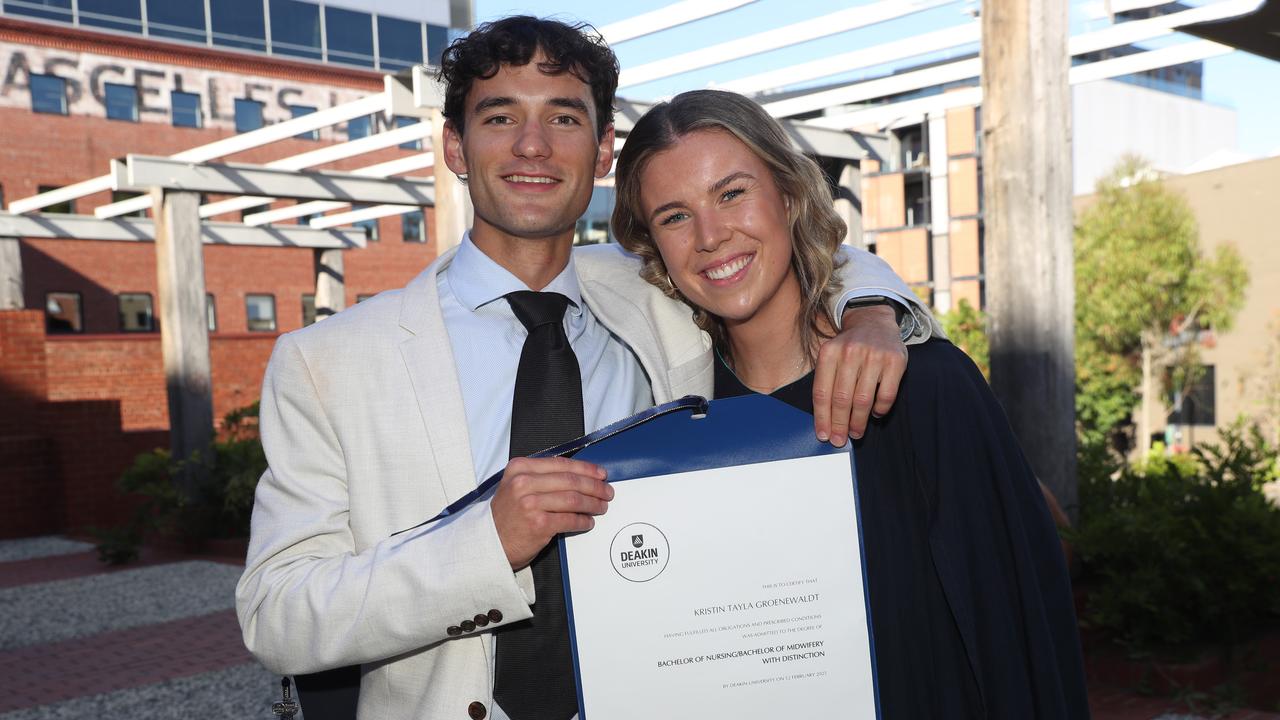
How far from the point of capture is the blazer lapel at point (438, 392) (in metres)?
1.81

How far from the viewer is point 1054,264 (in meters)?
5.07

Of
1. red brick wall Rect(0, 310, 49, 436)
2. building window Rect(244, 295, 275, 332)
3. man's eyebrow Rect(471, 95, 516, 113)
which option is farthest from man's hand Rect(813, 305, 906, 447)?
building window Rect(244, 295, 275, 332)

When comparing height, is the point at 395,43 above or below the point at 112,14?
above

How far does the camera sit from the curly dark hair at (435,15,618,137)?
2131 millimetres

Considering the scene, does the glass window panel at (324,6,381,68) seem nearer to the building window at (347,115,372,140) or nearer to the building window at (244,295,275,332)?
the building window at (347,115,372,140)

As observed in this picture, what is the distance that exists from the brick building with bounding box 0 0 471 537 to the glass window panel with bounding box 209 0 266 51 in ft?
0.15

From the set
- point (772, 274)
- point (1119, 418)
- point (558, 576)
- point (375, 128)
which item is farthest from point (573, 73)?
point (375, 128)

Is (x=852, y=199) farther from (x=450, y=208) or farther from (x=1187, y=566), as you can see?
(x=1187, y=566)

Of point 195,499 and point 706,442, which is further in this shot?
point 195,499

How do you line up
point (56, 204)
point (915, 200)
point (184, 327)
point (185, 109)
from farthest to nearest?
point (915, 200)
point (185, 109)
point (56, 204)
point (184, 327)

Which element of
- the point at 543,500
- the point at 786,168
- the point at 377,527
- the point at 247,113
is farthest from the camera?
the point at 247,113

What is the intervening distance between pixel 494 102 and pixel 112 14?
3352cm

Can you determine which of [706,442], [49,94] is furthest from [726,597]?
[49,94]

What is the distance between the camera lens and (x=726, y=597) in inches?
63.8
